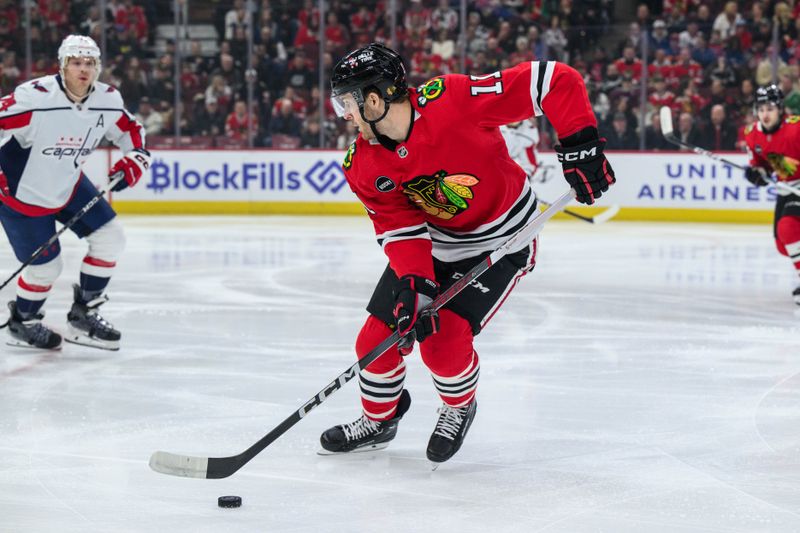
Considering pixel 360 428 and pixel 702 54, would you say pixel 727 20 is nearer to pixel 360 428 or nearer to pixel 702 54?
pixel 702 54

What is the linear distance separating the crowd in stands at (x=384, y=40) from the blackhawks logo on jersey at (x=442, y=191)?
7962 mm

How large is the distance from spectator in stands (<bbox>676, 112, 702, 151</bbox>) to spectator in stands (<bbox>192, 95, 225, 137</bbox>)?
4.36 meters

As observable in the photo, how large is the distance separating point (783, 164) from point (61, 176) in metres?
3.69

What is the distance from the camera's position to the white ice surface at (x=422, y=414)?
2436 mm

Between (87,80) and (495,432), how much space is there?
2086 mm

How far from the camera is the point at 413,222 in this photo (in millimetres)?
2717

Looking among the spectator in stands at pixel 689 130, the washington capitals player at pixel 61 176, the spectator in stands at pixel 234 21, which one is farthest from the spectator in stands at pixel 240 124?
the washington capitals player at pixel 61 176

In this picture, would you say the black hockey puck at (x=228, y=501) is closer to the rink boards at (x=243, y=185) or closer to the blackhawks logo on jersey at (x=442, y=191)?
the blackhawks logo on jersey at (x=442, y=191)

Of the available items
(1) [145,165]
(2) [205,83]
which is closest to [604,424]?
(1) [145,165]

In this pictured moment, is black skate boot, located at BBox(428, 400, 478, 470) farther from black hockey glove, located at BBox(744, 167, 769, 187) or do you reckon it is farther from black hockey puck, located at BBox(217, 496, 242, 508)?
black hockey glove, located at BBox(744, 167, 769, 187)

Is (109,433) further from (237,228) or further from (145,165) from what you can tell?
(237,228)

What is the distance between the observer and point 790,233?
5.68 metres

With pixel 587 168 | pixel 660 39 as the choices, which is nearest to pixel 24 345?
Answer: pixel 587 168

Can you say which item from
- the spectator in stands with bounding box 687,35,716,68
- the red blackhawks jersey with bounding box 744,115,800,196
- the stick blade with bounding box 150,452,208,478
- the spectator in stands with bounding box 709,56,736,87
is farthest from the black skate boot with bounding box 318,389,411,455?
the spectator in stands with bounding box 687,35,716,68
